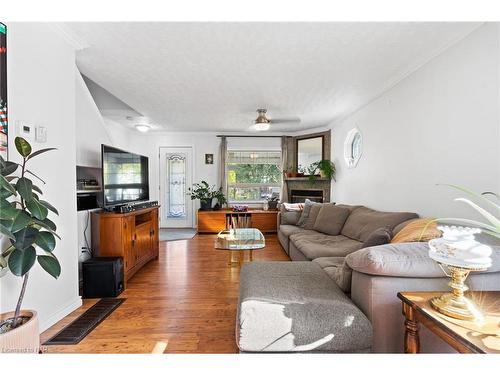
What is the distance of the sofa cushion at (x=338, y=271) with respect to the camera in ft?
5.43

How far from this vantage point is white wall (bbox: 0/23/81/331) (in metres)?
1.66

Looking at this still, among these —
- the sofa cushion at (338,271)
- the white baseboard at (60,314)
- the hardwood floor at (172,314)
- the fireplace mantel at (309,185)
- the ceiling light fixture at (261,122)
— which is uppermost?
the ceiling light fixture at (261,122)

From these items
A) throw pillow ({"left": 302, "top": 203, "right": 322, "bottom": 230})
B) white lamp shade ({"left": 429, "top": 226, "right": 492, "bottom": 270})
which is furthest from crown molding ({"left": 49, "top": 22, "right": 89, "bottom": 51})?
throw pillow ({"left": 302, "top": 203, "right": 322, "bottom": 230})

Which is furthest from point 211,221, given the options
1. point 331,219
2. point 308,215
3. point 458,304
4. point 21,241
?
point 458,304

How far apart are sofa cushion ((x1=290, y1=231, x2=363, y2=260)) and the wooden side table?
4.22 ft

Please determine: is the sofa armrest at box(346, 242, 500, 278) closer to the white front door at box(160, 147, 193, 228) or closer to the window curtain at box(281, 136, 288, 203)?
the window curtain at box(281, 136, 288, 203)

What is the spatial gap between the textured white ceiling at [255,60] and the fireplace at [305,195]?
2086mm

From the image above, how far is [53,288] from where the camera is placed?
78.3 inches

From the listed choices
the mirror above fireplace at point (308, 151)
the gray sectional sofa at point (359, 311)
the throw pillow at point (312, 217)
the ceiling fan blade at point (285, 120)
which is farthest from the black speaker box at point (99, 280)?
the mirror above fireplace at point (308, 151)

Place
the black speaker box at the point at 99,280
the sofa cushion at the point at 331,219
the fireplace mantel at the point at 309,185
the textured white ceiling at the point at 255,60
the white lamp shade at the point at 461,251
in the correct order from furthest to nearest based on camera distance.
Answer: the fireplace mantel at the point at 309,185, the sofa cushion at the point at 331,219, the black speaker box at the point at 99,280, the textured white ceiling at the point at 255,60, the white lamp shade at the point at 461,251

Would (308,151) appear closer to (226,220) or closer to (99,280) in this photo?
(226,220)

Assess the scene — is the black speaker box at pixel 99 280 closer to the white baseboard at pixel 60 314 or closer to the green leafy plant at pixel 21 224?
the white baseboard at pixel 60 314

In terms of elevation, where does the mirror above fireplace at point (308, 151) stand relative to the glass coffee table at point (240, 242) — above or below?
above
